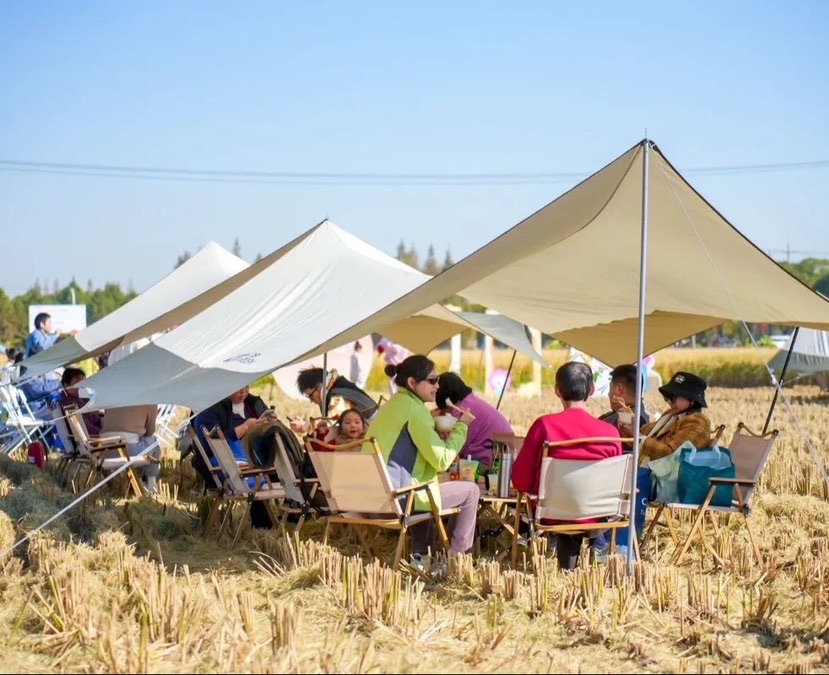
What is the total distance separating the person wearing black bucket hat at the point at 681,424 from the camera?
19.7 feet

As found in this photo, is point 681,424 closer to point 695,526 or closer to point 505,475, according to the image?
point 695,526

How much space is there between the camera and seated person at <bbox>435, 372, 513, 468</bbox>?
255 inches

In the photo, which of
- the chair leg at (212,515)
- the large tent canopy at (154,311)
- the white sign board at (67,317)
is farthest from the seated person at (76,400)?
the white sign board at (67,317)

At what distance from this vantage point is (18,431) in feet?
34.7

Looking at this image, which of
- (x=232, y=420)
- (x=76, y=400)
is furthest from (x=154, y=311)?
(x=232, y=420)

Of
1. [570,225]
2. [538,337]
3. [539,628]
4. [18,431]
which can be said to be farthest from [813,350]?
[539,628]

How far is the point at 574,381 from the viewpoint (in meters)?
5.21

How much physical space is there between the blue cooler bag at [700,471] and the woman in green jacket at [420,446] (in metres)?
1.16

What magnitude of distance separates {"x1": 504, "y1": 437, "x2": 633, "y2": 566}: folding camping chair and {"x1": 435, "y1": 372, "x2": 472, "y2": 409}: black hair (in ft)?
4.11

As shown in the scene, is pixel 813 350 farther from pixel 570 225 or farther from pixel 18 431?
pixel 570 225

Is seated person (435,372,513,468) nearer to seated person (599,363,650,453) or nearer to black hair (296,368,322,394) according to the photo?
seated person (599,363,650,453)

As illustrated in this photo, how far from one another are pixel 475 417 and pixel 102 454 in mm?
3070

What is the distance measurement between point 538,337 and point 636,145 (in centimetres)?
1825

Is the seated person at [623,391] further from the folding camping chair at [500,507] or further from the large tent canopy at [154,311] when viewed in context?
the large tent canopy at [154,311]
